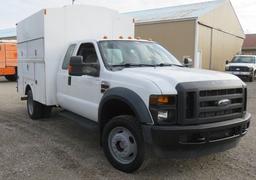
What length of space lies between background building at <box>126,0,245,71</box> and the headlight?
16749mm

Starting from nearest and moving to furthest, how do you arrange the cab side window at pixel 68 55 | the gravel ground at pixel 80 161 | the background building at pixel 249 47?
the gravel ground at pixel 80 161 < the cab side window at pixel 68 55 < the background building at pixel 249 47

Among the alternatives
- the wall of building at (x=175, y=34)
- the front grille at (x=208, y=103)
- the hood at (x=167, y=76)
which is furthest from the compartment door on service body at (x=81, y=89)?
the wall of building at (x=175, y=34)

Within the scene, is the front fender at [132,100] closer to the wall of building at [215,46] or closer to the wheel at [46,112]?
the wheel at [46,112]

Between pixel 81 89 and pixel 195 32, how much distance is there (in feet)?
54.9

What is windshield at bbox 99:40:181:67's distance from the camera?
17.2ft

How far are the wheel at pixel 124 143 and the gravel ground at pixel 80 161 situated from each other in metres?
0.15

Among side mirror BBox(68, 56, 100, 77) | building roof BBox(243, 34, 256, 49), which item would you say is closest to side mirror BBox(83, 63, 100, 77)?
side mirror BBox(68, 56, 100, 77)

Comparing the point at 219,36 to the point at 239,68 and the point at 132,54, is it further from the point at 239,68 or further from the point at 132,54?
the point at 132,54

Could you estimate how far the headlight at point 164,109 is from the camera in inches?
155

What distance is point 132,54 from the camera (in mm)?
5480

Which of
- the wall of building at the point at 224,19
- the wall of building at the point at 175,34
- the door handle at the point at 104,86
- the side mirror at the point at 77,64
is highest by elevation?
the wall of building at the point at 224,19

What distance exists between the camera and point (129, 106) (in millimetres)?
4328

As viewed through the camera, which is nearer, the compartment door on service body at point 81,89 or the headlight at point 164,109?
the headlight at point 164,109

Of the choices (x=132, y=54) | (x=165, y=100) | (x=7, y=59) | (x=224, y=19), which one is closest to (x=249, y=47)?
(x=224, y=19)
